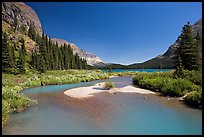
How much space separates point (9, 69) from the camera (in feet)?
117

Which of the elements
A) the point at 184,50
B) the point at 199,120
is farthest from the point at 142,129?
the point at 184,50

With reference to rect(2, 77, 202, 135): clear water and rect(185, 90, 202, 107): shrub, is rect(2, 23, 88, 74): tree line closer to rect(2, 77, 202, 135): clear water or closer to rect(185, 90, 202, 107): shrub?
rect(2, 77, 202, 135): clear water

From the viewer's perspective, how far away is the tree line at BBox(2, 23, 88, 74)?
37.1 meters

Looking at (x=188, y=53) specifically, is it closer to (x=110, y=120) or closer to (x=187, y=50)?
(x=187, y=50)

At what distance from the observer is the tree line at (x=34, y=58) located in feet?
Result: 122

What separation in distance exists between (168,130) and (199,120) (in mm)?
2228

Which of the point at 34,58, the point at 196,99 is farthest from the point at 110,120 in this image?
the point at 34,58

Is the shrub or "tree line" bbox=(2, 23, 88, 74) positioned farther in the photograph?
"tree line" bbox=(2, 23, 88, 74)

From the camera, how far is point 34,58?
48281 mm

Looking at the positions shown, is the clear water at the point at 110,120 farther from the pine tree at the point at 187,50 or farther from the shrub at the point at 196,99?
the pine tree at the point at 187,50

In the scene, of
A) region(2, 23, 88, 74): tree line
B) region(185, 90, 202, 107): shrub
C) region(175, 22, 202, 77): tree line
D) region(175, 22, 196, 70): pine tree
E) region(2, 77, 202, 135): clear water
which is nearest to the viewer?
region(2, 77, 202, 135): clear water

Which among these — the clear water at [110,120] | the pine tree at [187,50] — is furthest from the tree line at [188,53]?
the clear water at [110,120]

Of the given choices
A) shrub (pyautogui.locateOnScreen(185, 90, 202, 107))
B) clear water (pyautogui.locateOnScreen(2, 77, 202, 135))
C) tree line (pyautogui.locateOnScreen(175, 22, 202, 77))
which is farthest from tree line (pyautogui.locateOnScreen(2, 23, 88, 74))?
shrub (pyautogui.locateOnScreen(185, 90, 202, 107))

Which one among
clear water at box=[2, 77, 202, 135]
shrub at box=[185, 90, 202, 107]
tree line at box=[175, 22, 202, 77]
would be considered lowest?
clear water at box=[2, 77, 202, 135]
